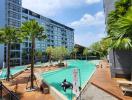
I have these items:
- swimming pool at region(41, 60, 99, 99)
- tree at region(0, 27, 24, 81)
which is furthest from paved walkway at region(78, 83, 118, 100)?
tree at region(0, 27, 24, 81)

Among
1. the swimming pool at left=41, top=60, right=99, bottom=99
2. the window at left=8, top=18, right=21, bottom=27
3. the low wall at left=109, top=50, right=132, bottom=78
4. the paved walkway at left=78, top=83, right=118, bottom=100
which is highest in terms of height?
the window at left=8, top=18, right=21, bottom=27

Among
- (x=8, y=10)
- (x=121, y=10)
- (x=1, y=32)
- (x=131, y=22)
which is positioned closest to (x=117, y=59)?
(x=121, y=10)

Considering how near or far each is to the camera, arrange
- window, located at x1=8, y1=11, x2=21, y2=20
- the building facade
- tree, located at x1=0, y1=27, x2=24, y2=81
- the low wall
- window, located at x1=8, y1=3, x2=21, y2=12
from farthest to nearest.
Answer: window, located at x1=8, y1=3, x2=21, y2=12, window, located at x1=8, y1=11, x2=21, y2=20, the building facade, tree, located at x1=0, y1=27, x2=24, y2=81, the low wall

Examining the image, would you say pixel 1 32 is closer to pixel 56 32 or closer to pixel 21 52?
pixel 21 52

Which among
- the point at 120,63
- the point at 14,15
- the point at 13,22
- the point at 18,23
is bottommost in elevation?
the point at 120,63

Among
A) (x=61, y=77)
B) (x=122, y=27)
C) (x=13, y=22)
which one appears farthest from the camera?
(x=13, y=22)

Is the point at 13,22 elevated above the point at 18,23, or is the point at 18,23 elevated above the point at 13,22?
the point at 18,23

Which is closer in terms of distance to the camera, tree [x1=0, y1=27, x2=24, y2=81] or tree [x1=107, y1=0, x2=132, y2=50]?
tree [x1=107, y1=0, x2=132, y2=50]

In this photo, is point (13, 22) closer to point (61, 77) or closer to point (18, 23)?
point (18, 23)

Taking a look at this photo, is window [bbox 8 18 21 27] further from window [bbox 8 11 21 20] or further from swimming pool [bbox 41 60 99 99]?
swimming pool [bbox 41 60 99 99]

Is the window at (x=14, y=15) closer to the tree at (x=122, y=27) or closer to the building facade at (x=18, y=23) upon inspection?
the building facade at (x=18, y=23)

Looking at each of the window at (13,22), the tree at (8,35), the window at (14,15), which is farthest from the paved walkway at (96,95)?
the window at (14,15)

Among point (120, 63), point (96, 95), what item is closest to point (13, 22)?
point (120, 63)

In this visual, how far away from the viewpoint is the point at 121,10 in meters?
15.0
